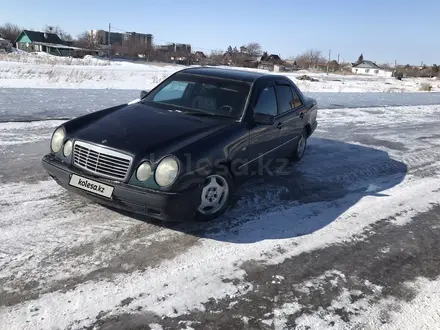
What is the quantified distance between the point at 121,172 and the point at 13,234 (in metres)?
1.09

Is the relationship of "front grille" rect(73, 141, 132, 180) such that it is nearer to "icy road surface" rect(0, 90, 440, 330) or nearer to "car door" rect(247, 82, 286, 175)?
"icy road surface" rect(0, 90, 440, 330)

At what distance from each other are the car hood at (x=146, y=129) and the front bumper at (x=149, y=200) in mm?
344

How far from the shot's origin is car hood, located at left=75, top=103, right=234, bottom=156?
372 cm

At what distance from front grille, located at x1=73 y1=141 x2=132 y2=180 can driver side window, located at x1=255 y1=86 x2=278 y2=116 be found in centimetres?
190

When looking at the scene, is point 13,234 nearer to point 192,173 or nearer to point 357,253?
point 192,173

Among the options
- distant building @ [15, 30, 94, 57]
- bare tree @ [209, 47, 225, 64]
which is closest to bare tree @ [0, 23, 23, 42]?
distant building @ [15, 30, 94, 57]

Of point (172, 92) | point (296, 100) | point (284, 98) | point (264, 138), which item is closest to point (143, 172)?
point (264, 138)

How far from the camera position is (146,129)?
13.2 ft

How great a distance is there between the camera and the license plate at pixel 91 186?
358cm

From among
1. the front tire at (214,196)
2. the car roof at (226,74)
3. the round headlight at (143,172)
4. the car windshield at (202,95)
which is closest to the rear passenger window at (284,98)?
the car roof at (226,74)

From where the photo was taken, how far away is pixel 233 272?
10.6 feet

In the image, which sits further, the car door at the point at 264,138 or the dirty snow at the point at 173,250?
the car door at the point at 264,138

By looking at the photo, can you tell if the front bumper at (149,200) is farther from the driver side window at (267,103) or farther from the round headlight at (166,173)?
the driver side window at (267,103)

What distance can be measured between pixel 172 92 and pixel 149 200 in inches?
86.3
